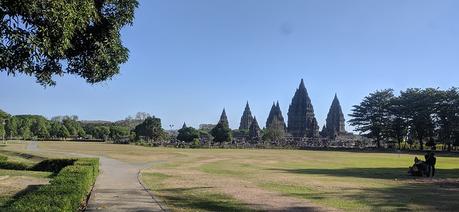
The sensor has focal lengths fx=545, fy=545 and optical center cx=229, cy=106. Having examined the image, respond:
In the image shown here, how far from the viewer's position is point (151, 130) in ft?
424

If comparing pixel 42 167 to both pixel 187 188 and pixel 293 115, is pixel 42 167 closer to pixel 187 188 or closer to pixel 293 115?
pixel 187 188

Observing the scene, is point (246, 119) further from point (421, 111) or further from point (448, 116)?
point (448, 116)

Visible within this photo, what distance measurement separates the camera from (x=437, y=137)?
336 ft

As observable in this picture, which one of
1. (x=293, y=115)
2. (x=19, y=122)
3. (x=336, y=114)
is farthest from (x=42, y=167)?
(x=336, y=114)

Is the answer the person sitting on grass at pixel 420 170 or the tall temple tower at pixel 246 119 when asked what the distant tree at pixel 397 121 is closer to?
the person sitting on grass at pixel 420 170

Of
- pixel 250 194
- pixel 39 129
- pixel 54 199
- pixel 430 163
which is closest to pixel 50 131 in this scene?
pixel 39 129

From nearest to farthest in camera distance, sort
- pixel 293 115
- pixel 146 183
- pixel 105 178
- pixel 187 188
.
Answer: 1. pixel 187 188
2. pixel 146 183
3. pixel 105 178
4. pixel 293 115

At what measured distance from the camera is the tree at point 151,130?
5074 inches

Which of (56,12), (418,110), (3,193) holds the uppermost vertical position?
(418,110)

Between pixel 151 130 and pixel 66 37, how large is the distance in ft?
398

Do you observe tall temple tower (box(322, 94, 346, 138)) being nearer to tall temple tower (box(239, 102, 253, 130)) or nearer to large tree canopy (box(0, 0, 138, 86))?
tall temple tower (box(239, 102, 253, 130))

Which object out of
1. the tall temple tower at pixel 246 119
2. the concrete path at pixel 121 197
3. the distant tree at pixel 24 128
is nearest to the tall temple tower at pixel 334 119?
the tall temple tower at pixel 246 119

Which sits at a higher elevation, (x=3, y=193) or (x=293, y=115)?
(x=293, y=115)

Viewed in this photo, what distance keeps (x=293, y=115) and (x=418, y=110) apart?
6318cm
